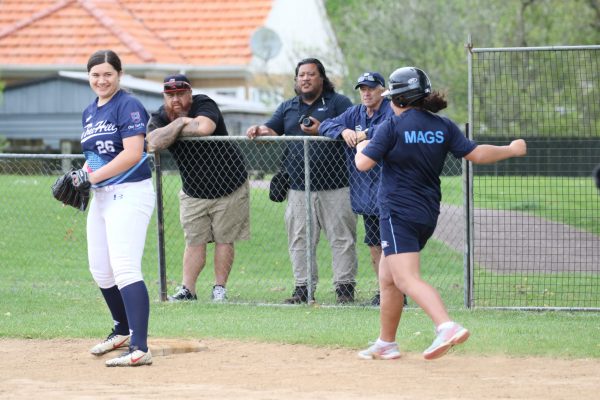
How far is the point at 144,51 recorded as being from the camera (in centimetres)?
2955

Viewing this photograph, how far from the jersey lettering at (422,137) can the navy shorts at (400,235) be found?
52cm

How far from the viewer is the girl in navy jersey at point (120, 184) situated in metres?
7.77

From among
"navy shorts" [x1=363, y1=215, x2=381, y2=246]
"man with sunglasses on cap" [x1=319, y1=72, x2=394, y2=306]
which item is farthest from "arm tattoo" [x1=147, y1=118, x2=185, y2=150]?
"navy shorts" [x1=363, y1=215, x2=381, y2=246]

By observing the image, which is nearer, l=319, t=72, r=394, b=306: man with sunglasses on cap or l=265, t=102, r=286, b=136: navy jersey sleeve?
l=319, t=72, r=394, b=306: man with sunglasses on cap

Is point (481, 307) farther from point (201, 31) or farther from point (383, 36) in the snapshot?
point (201, 31)

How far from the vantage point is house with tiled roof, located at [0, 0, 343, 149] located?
2630cm

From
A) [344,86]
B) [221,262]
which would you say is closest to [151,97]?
[344,86]

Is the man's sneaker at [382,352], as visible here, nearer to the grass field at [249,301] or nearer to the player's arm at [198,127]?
the grass field at [249,301]

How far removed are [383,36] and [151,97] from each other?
8.36m

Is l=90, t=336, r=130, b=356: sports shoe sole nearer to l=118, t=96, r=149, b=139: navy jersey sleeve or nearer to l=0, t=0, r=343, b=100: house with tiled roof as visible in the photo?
l=118, t=96, r=149, b=139: navy jersey sleeve

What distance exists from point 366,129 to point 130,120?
2.89 m

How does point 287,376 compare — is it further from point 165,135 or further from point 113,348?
point 165,135

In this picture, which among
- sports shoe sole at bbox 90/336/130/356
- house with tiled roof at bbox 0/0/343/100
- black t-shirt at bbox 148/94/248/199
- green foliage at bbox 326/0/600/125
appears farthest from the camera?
house with tiled roof at bbox 0/0/343/100

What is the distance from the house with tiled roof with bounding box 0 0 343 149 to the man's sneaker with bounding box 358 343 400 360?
58.6 feet
